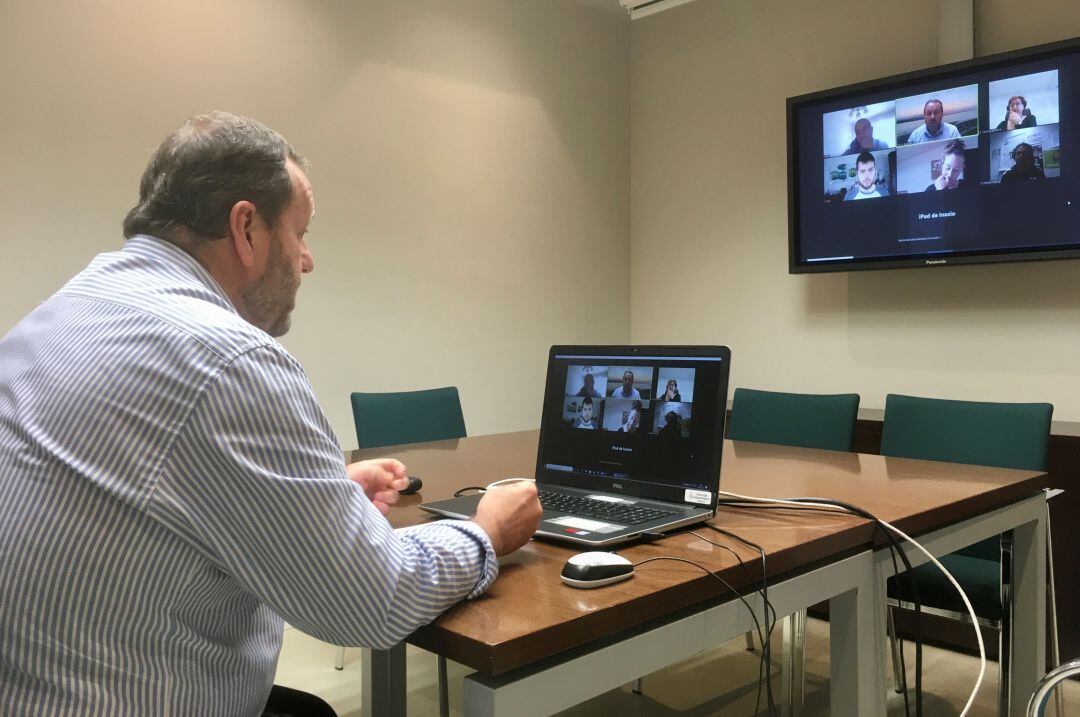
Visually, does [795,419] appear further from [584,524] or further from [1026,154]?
[584,524]

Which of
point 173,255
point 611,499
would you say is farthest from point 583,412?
point 173,255

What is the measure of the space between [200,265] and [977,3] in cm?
365

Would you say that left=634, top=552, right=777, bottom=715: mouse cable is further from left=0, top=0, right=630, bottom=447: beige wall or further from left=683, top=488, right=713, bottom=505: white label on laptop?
left=0, top=0, right=630, bottom=447: beige wall

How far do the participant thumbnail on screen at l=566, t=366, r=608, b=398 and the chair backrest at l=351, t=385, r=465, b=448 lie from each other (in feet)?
4.24

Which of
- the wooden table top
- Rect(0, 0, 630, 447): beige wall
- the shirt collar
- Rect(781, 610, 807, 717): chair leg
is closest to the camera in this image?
the wooden table top

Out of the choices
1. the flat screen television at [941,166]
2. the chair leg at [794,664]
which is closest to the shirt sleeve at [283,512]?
the chair leg at [794,664]

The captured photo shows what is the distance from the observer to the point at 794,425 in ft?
9.78

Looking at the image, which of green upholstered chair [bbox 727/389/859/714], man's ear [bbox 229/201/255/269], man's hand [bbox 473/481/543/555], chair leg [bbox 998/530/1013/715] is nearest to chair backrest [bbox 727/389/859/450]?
green upholstered chair [bbox 727/389/859/714]

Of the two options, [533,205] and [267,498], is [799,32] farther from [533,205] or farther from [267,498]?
[267,498]

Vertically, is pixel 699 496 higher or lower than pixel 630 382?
lower

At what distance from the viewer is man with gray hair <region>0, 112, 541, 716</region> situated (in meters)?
0.93

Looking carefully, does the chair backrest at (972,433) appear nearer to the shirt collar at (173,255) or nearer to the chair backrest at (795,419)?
the chair backrest at (795,419)

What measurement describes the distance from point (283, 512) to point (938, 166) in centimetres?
340

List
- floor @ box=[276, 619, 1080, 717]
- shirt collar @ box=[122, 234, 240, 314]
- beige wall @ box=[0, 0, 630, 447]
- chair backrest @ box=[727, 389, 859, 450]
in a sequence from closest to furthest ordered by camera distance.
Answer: shirt collar @ box=[122, 234, 240, 314] < floor @ box=[276, 619, 1080, 717] < chair backrest @ box=[727, 389, 859, 450] < beige wall @ box=[0, 0, 630, 447]
